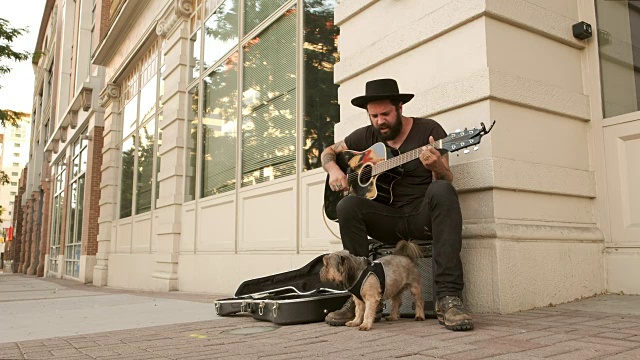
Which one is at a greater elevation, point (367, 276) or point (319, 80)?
point (319, 80)

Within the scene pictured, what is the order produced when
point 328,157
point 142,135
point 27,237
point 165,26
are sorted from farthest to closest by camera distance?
1. point 27,237
2. point 142,135
3. point 165,26
4. point 328,157

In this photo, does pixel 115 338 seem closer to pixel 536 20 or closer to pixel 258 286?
pixel 258 286

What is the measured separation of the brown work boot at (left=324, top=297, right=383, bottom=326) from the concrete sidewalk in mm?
74

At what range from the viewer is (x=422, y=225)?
354 cm

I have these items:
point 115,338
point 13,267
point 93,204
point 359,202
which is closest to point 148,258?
point 93,204

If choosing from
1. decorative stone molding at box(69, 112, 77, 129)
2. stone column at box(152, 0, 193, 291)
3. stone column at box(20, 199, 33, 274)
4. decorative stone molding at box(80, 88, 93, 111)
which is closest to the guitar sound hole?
stone column at box(152, 0, 193, 291)

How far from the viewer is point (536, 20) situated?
423cm

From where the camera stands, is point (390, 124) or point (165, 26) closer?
point (390, 124)

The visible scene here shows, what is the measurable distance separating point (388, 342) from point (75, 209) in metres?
17.1

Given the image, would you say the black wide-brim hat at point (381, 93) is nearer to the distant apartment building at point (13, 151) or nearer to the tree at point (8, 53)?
the tree at point (8, 53)

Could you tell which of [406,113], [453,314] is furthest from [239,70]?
[453,314]

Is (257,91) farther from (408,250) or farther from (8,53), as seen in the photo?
(8,53)

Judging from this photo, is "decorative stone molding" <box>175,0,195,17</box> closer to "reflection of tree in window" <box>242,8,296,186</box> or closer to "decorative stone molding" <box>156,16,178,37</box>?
"decorative stone molding" <box>156,16,178,37</box>

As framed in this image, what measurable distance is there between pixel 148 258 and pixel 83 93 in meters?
8.05
